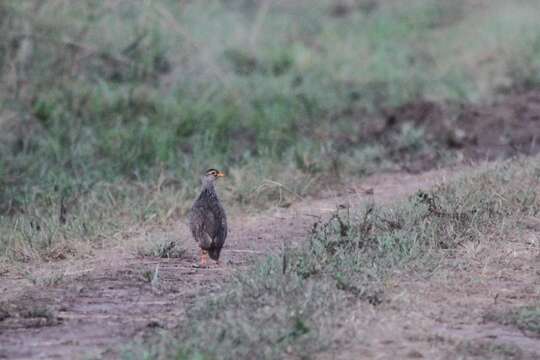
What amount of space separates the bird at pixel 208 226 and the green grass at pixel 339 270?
0.54m

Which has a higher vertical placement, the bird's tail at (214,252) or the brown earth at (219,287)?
the bird's tail at (214,252)

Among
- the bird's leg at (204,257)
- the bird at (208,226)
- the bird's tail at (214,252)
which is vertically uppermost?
the bird at (208,226)

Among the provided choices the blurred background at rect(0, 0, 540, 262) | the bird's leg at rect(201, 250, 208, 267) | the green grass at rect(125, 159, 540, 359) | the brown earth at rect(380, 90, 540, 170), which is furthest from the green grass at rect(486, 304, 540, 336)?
the brown earth at rect(380, 90, 540, 170)

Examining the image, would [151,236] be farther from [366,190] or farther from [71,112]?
[71,112]

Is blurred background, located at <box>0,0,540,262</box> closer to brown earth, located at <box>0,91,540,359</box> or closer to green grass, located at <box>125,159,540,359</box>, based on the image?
brown earth, located at <box>0,91,540,359</box>

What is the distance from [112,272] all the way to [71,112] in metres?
5.02

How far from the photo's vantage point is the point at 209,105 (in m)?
11.7

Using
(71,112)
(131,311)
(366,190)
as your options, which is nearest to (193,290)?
(131,311)

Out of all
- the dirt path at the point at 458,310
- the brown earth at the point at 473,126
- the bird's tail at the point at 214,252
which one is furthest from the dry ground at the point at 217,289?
the brown earth at the point at 473,126

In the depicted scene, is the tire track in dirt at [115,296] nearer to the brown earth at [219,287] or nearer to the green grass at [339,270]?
the brown earth at [219,287]

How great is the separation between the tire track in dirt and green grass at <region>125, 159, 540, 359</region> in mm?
281

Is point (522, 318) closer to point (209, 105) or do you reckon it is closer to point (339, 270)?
point (339, 270)

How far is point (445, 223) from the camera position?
22.8 ft

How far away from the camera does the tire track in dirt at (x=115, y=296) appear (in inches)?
204
